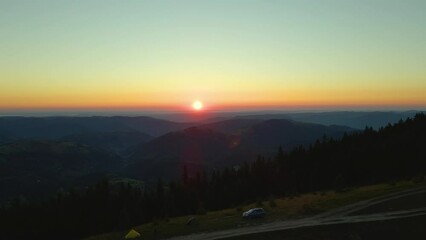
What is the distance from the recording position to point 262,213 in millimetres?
60750

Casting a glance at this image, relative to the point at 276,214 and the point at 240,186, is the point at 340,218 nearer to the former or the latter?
the point at 276,214

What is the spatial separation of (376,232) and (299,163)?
86.1 m

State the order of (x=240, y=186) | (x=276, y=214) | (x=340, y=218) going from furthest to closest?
(x=240, y=186) < (x=276, y=214) < (x=340, y=218)

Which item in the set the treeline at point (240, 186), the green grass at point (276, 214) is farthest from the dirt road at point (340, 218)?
the treeline at point (240, 186)

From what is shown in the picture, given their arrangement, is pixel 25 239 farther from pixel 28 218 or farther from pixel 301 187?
pixel 301 187

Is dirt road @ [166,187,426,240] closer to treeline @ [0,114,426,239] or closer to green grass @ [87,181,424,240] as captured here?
green grass @ [87,181,424,240]

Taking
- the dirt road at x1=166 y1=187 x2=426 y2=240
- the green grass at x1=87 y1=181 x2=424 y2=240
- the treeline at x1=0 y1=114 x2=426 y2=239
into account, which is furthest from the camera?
the treeline at x1=0 y1=114 x2=426 y2=239

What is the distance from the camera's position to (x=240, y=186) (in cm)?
12606

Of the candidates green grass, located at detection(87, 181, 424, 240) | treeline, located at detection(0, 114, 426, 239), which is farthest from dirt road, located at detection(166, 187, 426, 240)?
treeline, located at detection(0, 114, 426, 239)

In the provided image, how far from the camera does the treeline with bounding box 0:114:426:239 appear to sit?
361ft

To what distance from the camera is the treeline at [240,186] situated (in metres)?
110

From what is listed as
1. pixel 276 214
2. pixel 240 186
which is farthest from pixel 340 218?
pixel 240 186

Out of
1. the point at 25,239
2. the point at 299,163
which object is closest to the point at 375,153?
the point at 299,163

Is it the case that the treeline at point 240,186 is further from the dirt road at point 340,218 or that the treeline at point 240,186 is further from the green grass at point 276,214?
the dirt road at point 340,218
